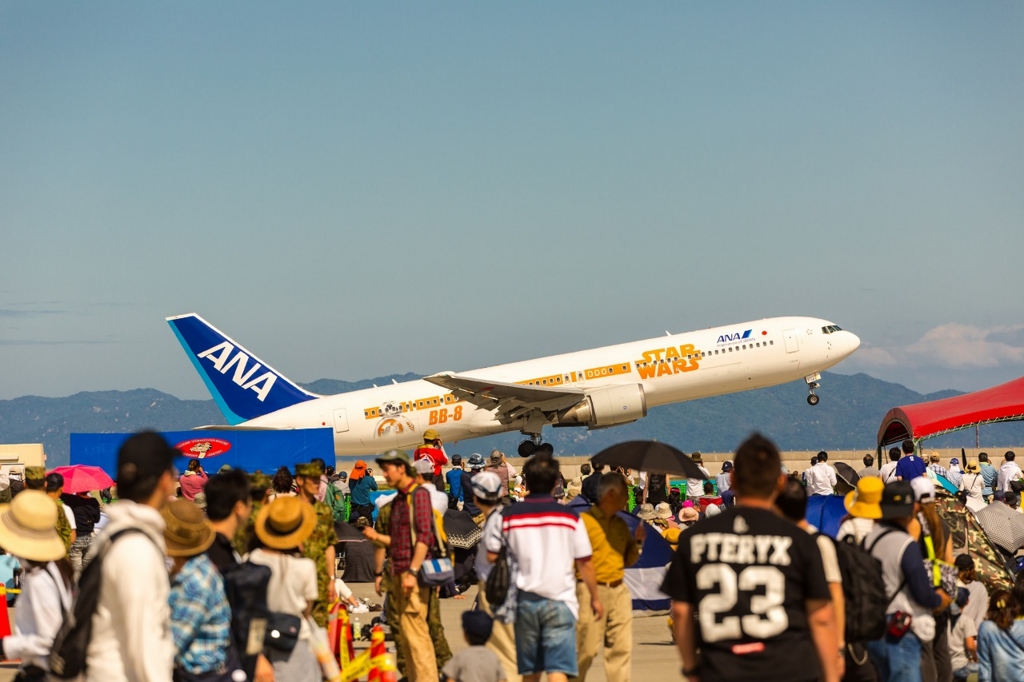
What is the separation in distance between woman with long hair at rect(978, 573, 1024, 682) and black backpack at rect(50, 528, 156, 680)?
724cm

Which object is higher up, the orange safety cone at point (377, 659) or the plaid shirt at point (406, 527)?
the plaid shirt at point (406, 527)

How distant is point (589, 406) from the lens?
130ft

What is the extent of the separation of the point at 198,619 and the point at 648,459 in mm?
7204

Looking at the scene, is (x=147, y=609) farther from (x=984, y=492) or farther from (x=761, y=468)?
(x=984, y=492)

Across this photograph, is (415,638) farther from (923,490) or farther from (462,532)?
(462,532)

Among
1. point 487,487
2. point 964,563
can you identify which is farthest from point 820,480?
point 487,487

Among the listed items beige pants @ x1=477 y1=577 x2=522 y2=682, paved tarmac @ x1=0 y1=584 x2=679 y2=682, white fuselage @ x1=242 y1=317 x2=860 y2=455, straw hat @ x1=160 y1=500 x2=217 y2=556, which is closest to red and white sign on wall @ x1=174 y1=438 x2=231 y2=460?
white fuselage @ x1=242 y1=317 x2=860 y2=455

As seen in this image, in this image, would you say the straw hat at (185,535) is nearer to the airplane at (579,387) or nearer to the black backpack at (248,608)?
the black backpack at (248,608)

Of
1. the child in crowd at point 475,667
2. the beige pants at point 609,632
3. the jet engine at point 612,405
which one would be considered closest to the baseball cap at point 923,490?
the beige pants at point 609,632

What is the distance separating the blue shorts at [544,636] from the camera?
8.73m

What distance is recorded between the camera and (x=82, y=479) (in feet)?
78.7

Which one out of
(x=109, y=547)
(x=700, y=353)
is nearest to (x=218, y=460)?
(x=700, y=353)

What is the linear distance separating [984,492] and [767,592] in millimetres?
22030

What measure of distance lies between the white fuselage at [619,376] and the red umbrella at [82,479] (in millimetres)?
17128
